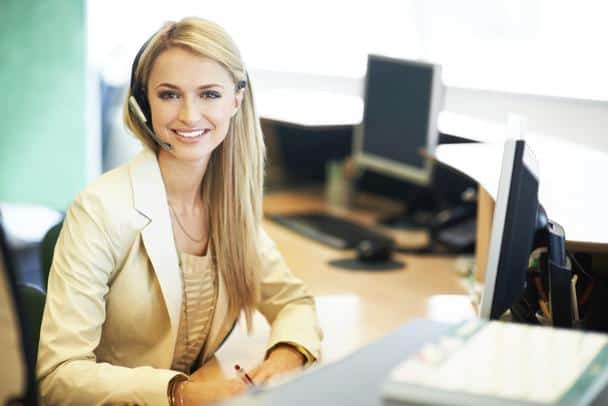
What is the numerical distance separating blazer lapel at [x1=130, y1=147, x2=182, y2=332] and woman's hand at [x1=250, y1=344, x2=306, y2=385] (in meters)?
0.19

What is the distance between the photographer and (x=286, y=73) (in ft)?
16.4

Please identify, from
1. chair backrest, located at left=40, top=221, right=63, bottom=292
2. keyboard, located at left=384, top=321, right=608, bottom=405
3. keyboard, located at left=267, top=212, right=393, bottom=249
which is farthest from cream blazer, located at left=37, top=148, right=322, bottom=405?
keyboard, located at left=267, top=212, right=393, bottom=249

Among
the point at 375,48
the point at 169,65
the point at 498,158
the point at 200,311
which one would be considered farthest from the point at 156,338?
the point at 375,48

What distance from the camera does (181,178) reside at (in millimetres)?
1945

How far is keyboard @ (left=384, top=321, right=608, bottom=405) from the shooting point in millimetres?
1004

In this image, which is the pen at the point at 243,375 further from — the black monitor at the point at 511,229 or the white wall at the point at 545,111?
the white wall at the point at 545,111

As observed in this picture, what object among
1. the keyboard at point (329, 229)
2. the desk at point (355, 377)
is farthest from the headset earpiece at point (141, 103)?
the keyboard at point (329, 229)

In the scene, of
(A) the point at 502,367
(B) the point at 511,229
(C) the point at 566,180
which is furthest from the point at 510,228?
(C) the point at 566,180

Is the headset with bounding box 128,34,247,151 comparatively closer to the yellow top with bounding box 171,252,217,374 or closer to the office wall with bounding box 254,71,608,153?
the yellow top with bounding box 171,252,217,374

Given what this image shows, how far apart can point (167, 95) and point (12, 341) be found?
0.93 meters

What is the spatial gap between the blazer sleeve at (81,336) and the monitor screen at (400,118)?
184cm

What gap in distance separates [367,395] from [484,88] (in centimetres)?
295

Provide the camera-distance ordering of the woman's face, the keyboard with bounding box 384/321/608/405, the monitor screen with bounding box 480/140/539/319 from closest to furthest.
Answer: the keyboard with bounding box 384/321/608/405
the monitor screen with bounding box 480/140/539/319
the woman's face

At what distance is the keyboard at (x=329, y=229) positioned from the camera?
3328 mm
